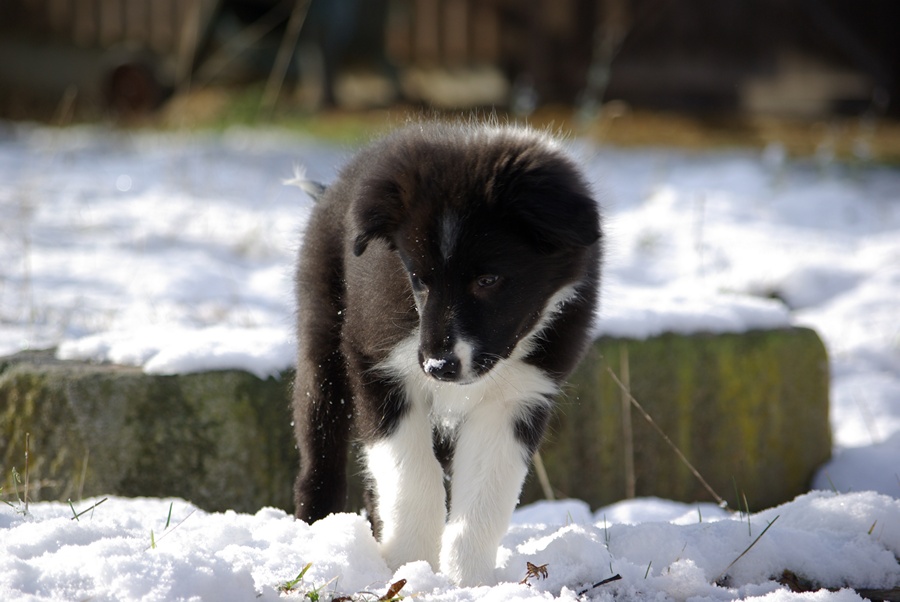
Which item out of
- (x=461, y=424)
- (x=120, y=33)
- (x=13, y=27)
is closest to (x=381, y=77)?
(x=120, y=33)

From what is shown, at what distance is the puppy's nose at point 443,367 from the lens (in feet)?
8.61

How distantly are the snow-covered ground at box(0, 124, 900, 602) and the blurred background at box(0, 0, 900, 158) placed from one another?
1.41 meters

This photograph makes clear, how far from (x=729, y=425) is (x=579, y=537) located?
2.20 meters

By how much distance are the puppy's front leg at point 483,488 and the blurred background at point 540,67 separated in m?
7.57

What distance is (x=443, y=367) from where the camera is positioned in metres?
2.62

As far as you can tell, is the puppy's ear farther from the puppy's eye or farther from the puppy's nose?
the puppy's nose

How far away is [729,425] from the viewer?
478 cm

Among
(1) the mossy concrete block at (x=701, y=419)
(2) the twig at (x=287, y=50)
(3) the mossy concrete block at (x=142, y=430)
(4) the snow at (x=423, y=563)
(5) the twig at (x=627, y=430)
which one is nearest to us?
(4) the snow at (x=423, y=563)

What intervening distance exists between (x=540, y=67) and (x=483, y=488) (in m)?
9.31

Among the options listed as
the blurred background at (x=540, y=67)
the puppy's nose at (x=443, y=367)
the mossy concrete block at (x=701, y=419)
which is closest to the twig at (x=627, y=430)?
the mossy concrete block at (x=701, y=419)

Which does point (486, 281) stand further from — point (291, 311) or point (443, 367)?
point (291, 311)

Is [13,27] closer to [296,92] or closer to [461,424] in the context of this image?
[296,92]

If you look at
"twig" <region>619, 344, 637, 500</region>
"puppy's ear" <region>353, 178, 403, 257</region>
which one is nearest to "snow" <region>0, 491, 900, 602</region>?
"puppy's ear" <region>353, 178, 403, 257</region>

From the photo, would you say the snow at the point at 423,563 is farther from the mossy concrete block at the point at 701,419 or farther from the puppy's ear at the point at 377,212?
the mossy concrete block at the point at 701,419
